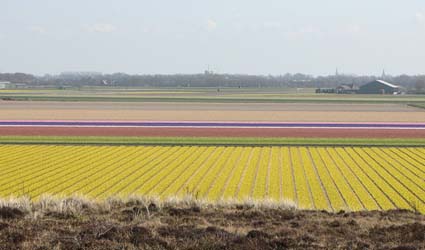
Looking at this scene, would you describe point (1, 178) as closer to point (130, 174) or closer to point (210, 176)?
point (130, 174)

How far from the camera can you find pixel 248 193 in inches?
807

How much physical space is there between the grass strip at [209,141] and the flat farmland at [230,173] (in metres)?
2.01

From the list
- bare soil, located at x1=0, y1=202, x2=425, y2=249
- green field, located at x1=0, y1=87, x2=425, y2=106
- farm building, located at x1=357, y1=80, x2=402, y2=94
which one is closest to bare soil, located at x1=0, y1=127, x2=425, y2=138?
bare soil, located at x1=0, y1=202, x2=425, y2=249

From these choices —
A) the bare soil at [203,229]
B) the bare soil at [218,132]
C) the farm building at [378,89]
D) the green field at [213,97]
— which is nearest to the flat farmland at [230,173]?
the bare soil at [203,229]

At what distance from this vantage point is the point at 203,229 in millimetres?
10328

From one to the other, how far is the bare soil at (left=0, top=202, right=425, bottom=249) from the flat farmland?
11.4 ft

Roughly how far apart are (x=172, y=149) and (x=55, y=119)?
27359 mm


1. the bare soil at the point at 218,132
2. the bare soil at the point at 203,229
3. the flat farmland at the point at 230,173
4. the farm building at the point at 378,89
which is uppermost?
the bare soil at the point at 203,229

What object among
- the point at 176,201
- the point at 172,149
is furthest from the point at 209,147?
the point at 176,201

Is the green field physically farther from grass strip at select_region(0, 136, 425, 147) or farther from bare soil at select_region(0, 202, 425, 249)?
bare soil at select_region(0, 202, 425, 249)

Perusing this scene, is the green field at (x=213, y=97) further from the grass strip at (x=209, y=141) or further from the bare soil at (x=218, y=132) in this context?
the grass strip at (x=209, y=141)

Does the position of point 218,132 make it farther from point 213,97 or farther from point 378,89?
point 378,89

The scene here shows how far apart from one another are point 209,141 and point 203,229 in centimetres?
2756

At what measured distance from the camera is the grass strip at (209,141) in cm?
3650
